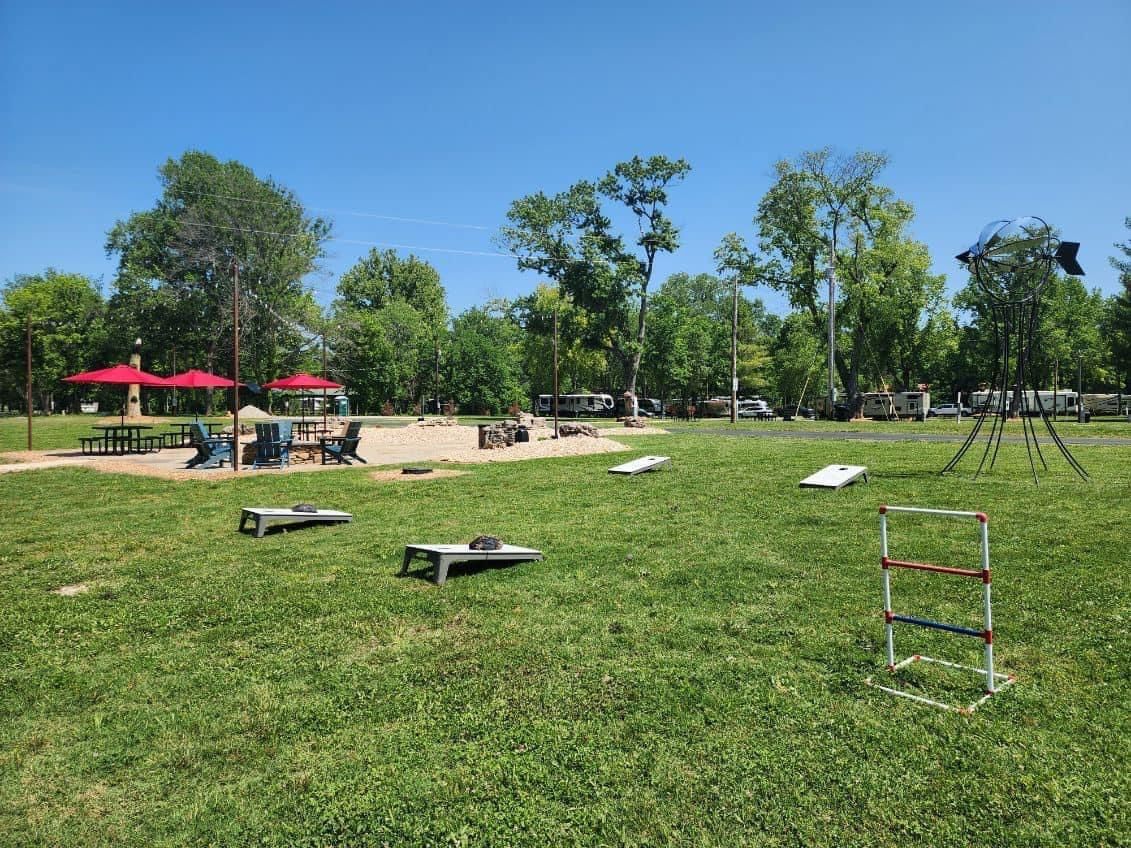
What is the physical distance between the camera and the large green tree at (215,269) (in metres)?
47.5

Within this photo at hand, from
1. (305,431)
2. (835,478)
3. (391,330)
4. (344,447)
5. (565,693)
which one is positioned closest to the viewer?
(565,693)

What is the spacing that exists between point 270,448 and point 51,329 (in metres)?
58.5

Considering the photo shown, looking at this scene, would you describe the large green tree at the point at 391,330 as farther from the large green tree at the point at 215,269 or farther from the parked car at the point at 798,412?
the parked car at the point at 798,412

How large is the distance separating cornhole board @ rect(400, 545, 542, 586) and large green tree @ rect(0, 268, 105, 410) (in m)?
58.9

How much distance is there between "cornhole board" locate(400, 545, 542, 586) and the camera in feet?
20.6

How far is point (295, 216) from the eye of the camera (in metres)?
53.0

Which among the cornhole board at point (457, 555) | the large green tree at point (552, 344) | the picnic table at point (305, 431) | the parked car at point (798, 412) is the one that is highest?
the large green tree at point (552, 344)

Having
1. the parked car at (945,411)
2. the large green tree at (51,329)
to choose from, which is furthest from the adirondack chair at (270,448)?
the parked car at (945,411)

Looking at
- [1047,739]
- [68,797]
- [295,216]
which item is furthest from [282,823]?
[295,216]

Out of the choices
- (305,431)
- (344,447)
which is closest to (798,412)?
(305,431)

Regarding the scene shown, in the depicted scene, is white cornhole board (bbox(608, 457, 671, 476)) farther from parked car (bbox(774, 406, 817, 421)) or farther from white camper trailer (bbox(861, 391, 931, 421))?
parked car (bbox(774, 406, 817, 421))

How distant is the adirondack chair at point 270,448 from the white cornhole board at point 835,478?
11866 millimetres

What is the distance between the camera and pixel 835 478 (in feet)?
35.5

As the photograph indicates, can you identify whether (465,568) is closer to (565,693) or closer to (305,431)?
(565,693)
